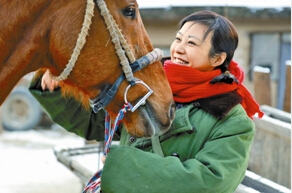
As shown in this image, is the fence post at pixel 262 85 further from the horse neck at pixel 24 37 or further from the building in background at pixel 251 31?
the building in background at pixel 251 31

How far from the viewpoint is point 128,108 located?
1.86 meters

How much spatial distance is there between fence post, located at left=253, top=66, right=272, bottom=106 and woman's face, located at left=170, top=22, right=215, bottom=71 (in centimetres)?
331

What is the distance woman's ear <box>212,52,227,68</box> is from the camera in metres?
2.02

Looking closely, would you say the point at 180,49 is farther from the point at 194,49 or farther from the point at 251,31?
the point at 251,31

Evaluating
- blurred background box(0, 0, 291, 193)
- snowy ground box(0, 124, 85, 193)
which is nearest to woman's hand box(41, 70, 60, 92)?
snowy ground box(0, 124, 85, 193)

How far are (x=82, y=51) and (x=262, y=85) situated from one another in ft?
12.2

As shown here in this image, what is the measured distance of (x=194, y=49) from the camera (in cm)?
198

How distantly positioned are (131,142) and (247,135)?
18.4 inches

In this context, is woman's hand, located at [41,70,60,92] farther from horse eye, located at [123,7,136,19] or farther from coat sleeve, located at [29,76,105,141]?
horse eye, located at [123,7,136,19]

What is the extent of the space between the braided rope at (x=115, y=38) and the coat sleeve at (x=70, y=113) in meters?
0.42

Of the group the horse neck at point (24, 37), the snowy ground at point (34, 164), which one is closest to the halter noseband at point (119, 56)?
the horse neck at point (24, 37)

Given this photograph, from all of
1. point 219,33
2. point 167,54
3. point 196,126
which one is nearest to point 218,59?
point 219,33

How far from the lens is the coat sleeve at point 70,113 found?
2203 millimetres

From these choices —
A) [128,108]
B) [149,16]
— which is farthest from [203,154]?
[149,16]
